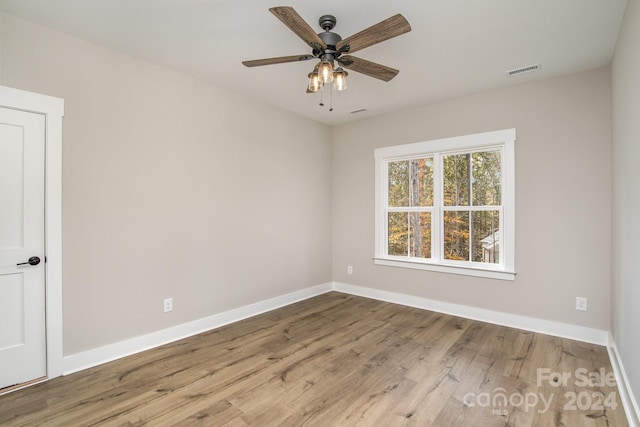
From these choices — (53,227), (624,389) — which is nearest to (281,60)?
(53,227)

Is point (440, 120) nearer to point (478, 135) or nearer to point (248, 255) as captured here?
point (478, 135)

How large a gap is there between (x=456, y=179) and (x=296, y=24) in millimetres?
2908

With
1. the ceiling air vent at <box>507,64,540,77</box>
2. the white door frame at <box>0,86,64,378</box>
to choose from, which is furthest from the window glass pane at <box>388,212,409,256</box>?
the white door frame at <box>0,86,64,378</box>

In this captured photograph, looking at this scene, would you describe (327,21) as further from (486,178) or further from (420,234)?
(420,234)

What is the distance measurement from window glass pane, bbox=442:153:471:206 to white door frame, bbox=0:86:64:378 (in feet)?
13.2

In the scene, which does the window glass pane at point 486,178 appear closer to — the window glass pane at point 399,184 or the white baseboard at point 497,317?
the window glass pane at point 399,184

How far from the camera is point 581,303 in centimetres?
311

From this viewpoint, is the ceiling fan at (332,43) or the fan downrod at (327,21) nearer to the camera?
the ceiling fan at (332,43)

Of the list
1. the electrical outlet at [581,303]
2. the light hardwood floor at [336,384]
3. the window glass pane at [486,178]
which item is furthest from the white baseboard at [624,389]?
the window glass pane at [486,178]

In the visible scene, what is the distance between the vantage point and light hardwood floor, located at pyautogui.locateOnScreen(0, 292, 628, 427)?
6.49 feet

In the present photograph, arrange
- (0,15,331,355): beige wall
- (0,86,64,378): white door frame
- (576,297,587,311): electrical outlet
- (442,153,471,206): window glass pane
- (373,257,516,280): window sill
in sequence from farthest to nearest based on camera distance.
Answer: (442,153,471,206): window glass pane, (373,257,516,280): window sill, (576,297,587,311): electrical outlet, (0,15,331,355): beige wall, (0,86,64,378): white door frame

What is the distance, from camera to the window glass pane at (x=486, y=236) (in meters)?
3.65

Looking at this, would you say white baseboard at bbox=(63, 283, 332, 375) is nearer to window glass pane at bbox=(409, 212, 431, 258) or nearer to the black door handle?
the black door handle

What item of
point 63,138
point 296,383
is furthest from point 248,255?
point 63,138
